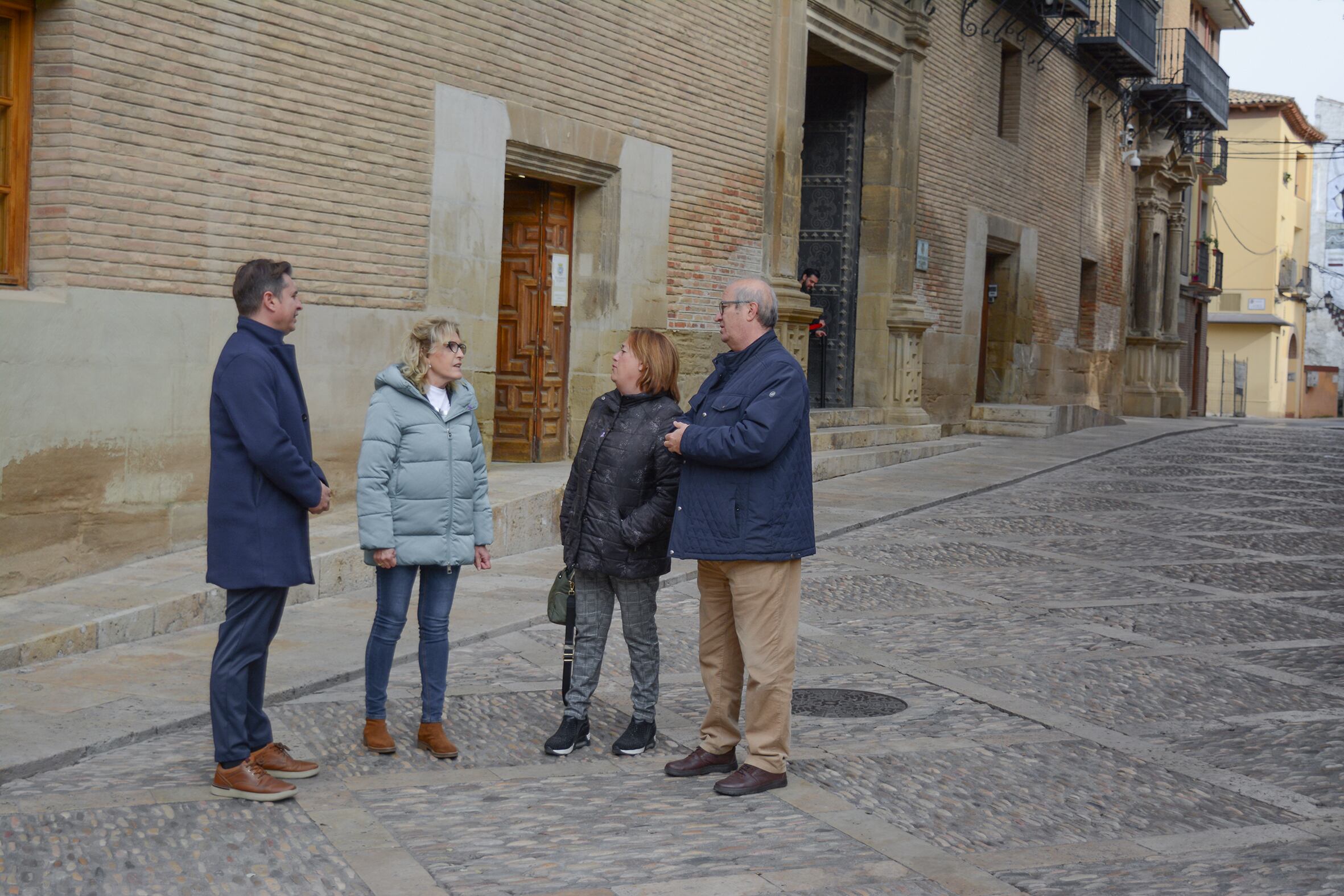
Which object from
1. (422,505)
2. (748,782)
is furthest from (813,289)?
(748,782)

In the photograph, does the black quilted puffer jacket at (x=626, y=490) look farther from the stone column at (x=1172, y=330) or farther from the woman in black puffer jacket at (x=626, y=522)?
the stone column at (x=1172, y=330)

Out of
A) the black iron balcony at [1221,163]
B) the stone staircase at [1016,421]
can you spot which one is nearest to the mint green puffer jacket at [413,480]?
the stone staircase at [1016,421]

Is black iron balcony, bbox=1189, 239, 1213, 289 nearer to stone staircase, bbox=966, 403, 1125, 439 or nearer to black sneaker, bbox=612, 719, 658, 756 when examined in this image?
stone staircase, bbox=966, 403, 1125, 439

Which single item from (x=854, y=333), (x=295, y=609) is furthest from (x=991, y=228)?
(x=295, y=609)

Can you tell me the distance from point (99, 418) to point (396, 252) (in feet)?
9.75

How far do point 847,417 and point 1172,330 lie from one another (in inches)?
730

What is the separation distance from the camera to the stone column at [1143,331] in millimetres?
31656

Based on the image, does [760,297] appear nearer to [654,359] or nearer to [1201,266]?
[654,359]

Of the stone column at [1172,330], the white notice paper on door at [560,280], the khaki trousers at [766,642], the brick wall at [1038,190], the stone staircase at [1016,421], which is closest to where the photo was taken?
the khaki trousers at [766,642]

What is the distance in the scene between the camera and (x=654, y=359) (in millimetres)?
5293

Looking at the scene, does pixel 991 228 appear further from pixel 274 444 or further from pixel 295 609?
pixel 274 444

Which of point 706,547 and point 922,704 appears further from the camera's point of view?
point 922,704

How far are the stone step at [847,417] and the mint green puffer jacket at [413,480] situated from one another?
→ 11.6 meters

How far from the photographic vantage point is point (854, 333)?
19.0 meters
